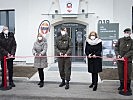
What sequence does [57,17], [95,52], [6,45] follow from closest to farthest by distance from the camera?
[95,52] → [6,45] → [57,17]

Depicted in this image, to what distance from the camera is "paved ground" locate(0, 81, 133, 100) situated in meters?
7.54

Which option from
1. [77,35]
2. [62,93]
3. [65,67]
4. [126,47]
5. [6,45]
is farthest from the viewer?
[77,35]

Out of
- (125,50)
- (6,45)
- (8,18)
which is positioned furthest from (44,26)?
(125,50)

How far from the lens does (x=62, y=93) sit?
313 inches

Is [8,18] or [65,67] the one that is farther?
[8,18]

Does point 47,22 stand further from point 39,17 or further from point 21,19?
point 21,19

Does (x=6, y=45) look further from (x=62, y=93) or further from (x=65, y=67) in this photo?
(x=62, y=93)

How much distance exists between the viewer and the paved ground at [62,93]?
7.54 m

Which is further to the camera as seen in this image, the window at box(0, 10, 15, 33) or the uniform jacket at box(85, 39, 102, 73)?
the window at box(0, 10, 15, 33)

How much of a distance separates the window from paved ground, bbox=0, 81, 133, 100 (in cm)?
785

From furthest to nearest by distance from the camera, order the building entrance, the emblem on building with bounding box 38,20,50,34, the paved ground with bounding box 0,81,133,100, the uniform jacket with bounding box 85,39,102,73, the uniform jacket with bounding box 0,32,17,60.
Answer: the building entrance < the emblem on building with bounding box 38,20,50,34 < the uniform jacket with bounding box 0,32,17,60 < the uniform jacket with bounding box 85,39,102,73 < the paved ground with bounding box 0,81,133,100

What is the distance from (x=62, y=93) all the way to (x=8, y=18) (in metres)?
9.87

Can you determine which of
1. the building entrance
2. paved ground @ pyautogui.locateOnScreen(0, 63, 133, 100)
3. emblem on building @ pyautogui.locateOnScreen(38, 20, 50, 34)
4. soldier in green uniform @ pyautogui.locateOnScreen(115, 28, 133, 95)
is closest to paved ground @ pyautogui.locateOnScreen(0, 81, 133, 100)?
paved ground @ pyautogui.locateOnScreen(0, 63, 133, 100)

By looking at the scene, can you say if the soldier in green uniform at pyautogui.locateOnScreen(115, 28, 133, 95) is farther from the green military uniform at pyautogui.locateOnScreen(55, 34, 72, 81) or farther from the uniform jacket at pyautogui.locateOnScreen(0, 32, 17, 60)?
the uniform jacket at pyautogui.locateOnScreen(0, 32, 17, 60)
